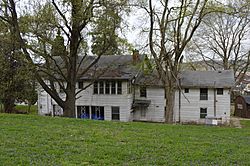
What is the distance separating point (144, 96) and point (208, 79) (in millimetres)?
6241

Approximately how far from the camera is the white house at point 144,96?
2838cm

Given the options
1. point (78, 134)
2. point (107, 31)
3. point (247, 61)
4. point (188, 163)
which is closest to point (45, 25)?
point (107, 31)

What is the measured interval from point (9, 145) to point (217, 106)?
24.7 m

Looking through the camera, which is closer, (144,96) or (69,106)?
(69,106)

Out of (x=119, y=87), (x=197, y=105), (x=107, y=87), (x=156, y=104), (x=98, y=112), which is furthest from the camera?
(x=156, y=104)

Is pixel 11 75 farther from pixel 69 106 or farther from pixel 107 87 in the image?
pixel 107 87

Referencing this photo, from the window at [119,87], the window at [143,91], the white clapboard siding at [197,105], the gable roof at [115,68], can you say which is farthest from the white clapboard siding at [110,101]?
the white clapboard siding at [197,105]

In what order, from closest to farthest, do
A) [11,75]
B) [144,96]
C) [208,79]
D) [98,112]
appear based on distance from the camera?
[11,75], [98,112], [208,79], [144,96]

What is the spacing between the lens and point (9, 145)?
687 cm

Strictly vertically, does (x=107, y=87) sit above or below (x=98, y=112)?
above

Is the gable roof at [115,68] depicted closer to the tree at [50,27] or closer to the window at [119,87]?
the window at [119,87]

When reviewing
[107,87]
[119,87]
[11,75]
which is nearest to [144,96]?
[119,87]

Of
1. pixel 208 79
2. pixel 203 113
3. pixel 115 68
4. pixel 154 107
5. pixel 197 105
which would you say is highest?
pixel 115 68

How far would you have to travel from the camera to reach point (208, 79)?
2966 cm
